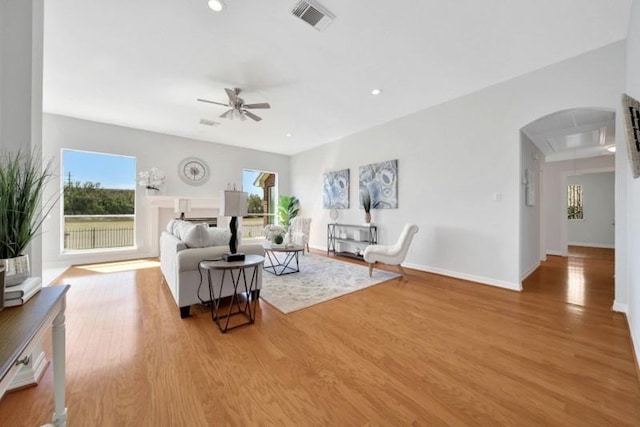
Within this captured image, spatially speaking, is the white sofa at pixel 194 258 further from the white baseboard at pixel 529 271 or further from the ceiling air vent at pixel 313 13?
A: the white baseboard at pixel 529 271

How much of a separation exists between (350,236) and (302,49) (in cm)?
394

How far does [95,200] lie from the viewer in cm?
516

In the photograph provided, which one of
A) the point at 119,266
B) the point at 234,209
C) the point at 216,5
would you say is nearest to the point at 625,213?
the point at 234,209

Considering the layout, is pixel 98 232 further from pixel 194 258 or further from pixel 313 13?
pixel 313 13

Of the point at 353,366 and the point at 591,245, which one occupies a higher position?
the point at 591,245

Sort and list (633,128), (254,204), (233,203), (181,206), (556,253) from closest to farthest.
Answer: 1. (633,128)
2. (233,203)
3. (181,206)
4. (556,253)
5. (254,204)

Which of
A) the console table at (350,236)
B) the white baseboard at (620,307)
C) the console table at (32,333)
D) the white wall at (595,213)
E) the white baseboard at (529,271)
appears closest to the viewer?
the console table at (32,333)

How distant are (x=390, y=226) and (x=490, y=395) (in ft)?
11.8

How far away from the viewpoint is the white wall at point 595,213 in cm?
680

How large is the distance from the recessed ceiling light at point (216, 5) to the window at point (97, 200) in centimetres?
463

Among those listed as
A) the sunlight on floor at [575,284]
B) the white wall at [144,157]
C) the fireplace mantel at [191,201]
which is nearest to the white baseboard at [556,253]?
the sunlight on floor at [575,284]

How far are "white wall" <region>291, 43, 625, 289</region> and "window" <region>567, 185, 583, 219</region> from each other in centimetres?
635

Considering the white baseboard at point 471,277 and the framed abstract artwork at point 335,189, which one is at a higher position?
the framed abstract artwork at point 335,189

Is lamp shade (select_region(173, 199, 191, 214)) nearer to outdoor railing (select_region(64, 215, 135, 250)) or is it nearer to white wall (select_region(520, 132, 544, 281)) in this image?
outdoor railing (select_region(64, 215, 135, 250))
